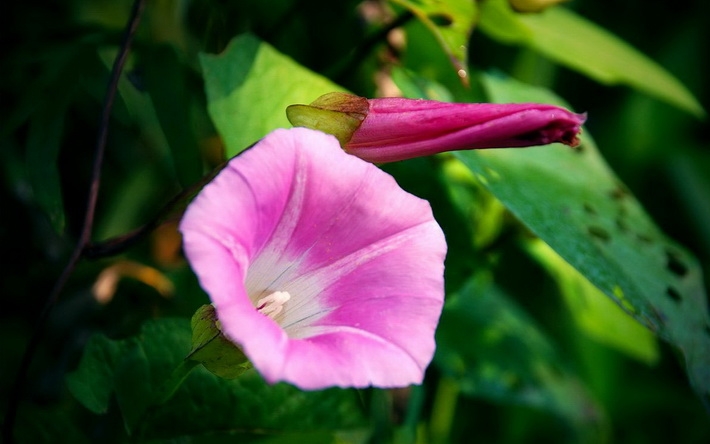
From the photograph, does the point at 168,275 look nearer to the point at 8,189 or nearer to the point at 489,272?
the point at 8,189

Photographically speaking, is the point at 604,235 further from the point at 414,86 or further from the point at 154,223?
the point at 154,223

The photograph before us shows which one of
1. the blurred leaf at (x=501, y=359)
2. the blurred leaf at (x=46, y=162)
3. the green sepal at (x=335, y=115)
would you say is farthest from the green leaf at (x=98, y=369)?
the blurred leaf at (x=501, y=359)

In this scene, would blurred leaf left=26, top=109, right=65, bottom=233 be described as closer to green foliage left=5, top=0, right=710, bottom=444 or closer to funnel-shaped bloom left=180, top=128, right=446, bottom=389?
green foliage left=5, top=0, right=710, bottom=444

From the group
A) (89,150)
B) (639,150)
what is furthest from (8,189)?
(639,150)

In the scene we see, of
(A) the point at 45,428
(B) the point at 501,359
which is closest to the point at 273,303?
(A) the point at 45,428

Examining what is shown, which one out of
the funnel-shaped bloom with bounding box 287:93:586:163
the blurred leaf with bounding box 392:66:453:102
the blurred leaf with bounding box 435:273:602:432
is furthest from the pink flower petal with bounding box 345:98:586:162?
the blurred leaf with bounding box 435:273:602:432

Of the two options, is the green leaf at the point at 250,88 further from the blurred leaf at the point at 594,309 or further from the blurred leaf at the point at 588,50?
the blurred leaf at the point at 594,309
